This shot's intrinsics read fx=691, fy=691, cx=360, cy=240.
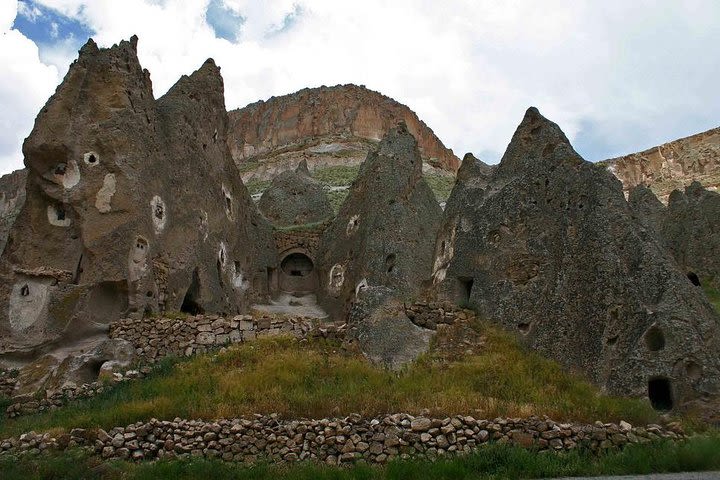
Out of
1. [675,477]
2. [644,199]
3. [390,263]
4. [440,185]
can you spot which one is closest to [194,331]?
[390,263]

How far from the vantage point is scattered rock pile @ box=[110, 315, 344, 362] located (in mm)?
14656

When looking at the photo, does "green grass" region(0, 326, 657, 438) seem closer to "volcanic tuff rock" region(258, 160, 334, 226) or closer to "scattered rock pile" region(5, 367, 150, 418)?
"scattered rock pile" region(5, 367, 150, 418)

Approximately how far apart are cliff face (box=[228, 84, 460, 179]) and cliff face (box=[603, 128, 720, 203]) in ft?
68.1

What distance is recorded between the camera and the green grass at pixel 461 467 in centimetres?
851

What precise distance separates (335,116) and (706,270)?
62.8m

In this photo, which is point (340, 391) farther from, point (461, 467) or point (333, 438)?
point (461, 467)

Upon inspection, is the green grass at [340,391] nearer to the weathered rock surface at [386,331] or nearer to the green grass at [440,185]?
the weathered rock surface at [386,331]

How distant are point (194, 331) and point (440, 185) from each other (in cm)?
4398

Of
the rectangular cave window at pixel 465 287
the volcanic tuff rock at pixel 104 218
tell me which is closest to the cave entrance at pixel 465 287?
the rectangular cave window at pixel 465 287

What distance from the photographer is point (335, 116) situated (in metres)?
83.4

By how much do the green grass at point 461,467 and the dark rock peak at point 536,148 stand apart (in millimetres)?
7127

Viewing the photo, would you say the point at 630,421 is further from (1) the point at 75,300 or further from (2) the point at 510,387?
(1) the point at 75,300

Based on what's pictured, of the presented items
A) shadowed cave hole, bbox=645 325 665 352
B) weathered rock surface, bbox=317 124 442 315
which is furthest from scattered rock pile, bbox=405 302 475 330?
weathered rock surface, bbox=317 124 442 315

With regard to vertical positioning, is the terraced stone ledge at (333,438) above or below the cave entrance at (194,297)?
below
